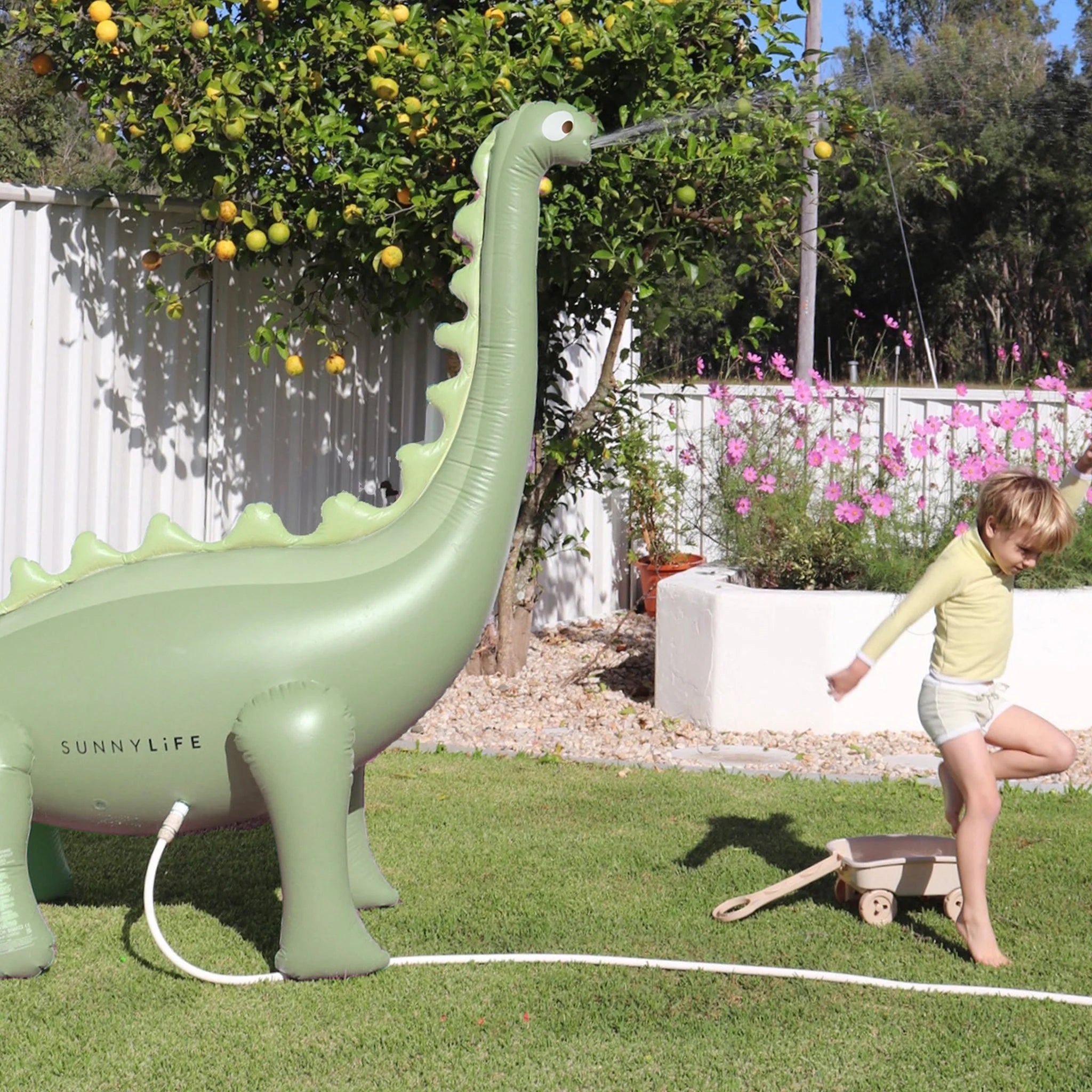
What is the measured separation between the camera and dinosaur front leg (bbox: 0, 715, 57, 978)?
3438 mm

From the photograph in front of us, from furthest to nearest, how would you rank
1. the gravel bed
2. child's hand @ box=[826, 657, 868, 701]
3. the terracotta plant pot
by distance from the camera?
the terracotta plant pot
the gravel bed
child's hand @ box=[826, 657, 868, 701]

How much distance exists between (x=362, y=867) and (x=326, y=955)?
1.89ft

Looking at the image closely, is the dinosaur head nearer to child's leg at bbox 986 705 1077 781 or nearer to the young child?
the young child

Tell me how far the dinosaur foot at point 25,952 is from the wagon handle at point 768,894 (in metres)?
1.81

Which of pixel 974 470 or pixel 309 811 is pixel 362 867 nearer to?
pixel 309 811

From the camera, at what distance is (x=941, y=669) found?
383cm

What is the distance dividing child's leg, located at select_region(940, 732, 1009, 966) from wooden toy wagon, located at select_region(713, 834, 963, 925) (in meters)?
0.27

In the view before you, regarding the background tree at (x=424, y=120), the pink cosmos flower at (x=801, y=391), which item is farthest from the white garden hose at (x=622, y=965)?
the pink cosmos flower at (x=801, y=391)

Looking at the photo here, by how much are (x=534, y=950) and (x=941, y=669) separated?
135 centimetres

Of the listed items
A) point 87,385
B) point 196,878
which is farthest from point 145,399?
point 196,878

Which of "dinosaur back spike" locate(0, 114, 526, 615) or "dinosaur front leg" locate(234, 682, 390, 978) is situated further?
"dinosaur back spike" locate(0, 114, 526, 615)

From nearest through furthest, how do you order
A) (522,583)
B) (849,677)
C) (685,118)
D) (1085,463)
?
(849,677)
(1085,463)
(685,118)
(522,583)

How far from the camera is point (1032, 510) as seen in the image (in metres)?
3.69

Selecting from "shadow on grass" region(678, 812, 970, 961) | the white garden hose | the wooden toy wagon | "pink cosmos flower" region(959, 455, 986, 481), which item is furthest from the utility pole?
the white garden hose
